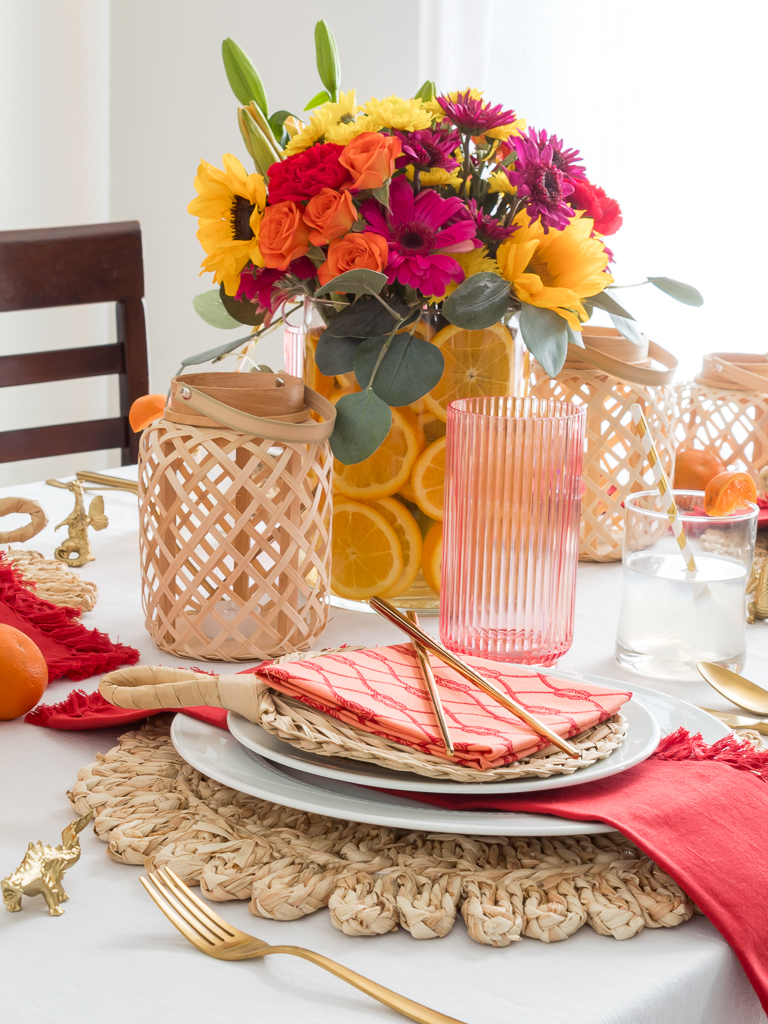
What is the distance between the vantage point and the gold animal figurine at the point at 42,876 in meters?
0.43

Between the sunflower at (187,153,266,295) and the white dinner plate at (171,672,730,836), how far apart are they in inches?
15.7

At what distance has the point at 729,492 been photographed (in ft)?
2.77

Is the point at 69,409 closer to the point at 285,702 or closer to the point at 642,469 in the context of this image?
the point at 642,469

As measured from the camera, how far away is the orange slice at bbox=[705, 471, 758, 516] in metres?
0.84

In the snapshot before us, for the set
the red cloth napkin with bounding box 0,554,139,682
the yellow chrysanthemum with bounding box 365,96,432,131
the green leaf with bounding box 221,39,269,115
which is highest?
the green leaf with bounding box 221,39,269,115

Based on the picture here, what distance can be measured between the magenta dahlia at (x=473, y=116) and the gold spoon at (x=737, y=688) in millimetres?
427

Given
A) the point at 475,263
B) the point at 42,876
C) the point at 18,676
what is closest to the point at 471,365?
the point at 475,263

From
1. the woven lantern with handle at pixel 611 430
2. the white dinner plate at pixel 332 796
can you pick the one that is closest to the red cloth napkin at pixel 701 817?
the white dinner plate at pixel 332 796

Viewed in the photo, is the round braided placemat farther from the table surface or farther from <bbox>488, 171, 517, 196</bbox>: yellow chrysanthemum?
<bbox>488, 171, 517, 196</bbox>: yellow chrysanthemum

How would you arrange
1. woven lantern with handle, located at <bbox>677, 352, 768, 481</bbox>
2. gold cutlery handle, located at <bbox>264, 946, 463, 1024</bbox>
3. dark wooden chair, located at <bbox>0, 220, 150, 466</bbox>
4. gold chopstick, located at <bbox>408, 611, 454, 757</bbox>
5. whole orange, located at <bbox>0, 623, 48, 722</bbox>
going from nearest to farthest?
1. gold cutlery handle, located at <bbox>264, 946, 463, 1024</bbox>
2. gold chopstick, located at <bbox>408, 611, 454, 757</bbox>
3. whole orange, located at <bbox>0, 623, 48, 722</bbox>
4. woven lantern with handle, located at <bbox>677, 352, 768, 481</bbox>
5. dark wooden chair, located at <bbox>0, 220, 150, 466</bbox>

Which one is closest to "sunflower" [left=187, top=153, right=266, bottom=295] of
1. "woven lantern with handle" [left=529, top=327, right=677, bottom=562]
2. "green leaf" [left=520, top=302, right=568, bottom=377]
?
"green leaf" [left=520, top=302, right=568, bottom=377]

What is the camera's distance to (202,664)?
720mm

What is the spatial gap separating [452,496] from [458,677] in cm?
18

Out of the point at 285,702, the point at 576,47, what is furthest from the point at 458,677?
the point at 576,47
